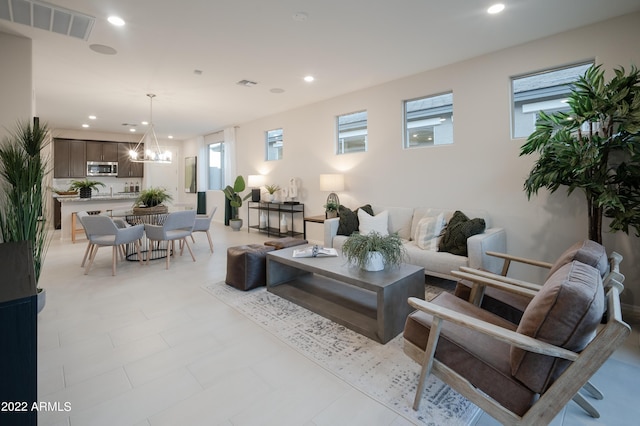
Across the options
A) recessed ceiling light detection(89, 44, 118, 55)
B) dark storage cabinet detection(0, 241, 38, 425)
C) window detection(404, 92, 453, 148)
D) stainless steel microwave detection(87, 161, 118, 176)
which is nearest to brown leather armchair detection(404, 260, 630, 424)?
dark storage cabinet detection(0, 241, 38, 425)

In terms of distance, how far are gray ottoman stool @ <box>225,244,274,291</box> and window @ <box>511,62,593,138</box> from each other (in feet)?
11.1

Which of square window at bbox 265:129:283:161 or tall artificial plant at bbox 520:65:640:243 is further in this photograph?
square window at bbox 265:129:283:161

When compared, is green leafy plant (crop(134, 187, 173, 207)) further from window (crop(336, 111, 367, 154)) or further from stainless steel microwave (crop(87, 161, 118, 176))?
stainless steel microwave (crop(87, 161, 118, 176))

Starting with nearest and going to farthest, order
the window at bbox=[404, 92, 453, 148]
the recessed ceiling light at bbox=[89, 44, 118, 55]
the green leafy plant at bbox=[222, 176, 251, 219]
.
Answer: the recessed ceiling light at bbox=[89, 44, 118, 55]
the window at bbox=[404, 92, 453, 148]
the green leafy plant at bbox=[222, 176, 251, 219]

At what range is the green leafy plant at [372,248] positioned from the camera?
2.64 metres

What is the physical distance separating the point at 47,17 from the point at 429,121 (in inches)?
178

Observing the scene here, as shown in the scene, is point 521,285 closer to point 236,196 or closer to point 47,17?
point 47,17

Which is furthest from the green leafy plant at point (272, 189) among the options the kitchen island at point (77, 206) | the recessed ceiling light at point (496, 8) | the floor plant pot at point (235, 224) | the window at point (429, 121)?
the recessed ceiling light at point (496, 8)

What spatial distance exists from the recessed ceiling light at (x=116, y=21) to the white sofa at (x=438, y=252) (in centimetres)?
328

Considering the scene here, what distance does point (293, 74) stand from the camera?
451 centimetres

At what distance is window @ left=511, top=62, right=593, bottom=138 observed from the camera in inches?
136

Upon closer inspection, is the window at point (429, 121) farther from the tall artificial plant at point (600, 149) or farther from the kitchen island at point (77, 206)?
the kitchen island at point (77, 206)

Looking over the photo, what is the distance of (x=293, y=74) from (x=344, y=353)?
3862 mm

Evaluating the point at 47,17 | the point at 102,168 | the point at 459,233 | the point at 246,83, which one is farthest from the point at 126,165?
the point at 459,233
